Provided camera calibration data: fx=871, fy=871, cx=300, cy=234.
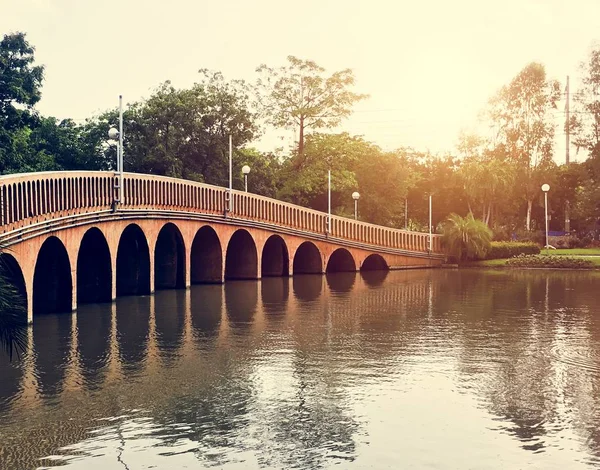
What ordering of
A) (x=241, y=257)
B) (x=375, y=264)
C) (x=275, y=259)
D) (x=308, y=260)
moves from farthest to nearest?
(x=375, y=264) → (x=308, y=260) → (x=275, y=259) → (x=241, y=257)

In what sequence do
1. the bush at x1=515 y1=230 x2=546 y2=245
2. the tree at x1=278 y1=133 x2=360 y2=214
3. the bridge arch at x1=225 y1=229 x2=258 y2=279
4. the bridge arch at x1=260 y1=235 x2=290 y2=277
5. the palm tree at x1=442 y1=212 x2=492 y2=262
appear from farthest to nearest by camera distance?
the bush at x1=515 y1=230 x2=546 y2=245 < the tree at x1=278 y1=133 x2=360 y2=214 < the palm tree at x1=442 y1=212 x2=492 y2=262 < the bridge arch at x1=260 y1=235 x2=290 y2=277 < the bridge arch at x1=225 y1=229 x2=258 y2=279

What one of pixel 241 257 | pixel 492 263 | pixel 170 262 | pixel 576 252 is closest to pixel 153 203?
pixel 170 262

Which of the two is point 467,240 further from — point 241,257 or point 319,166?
point 241,257

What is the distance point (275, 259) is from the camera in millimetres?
58750

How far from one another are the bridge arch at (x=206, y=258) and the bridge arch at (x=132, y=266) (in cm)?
743

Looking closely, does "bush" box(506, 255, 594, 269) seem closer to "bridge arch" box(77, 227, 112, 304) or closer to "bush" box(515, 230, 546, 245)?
"bush" box(515, 230, 546, 245)

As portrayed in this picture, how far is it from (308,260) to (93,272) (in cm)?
2530

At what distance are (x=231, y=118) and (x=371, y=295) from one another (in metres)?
29.6

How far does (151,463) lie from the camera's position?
46.3 ft

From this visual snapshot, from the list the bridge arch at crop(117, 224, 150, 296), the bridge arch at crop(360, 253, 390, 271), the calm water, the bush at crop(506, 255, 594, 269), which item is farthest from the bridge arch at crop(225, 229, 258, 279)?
the bush at crop(506, 255, 594, 269)

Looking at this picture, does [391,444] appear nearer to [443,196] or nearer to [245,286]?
[245,286]

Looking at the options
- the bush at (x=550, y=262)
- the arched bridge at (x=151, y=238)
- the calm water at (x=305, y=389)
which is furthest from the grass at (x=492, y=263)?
the calm water at (x=305, y=389)

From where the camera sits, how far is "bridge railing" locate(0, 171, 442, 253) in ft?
96.6

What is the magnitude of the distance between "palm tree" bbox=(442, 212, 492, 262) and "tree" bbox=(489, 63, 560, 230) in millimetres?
20995
